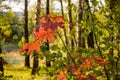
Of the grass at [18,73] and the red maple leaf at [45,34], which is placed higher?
the red maple leaf at [45,34]

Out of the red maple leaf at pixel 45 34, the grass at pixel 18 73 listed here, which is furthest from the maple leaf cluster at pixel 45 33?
the grass at pixel 18 73

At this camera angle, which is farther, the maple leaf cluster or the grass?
the grass

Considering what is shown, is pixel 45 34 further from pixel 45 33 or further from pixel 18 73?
pixel 18 73

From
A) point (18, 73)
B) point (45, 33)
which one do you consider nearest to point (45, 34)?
point (45, 33)

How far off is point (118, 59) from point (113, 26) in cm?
52

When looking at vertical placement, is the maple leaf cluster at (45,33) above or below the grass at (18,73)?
above

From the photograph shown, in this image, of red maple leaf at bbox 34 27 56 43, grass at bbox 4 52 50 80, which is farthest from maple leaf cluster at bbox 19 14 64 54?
grass at bbox 4 52 50 80

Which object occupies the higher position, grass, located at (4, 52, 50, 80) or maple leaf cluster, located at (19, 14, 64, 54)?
maple leaf cluster, located at (19, 14, 64, 54)

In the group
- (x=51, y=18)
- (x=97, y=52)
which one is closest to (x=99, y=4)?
(x=97, y=52)

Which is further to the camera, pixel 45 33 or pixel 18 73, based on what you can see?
pixel 18 73

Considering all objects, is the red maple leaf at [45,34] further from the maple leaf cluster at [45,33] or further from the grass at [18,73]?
the grass at [18,73]

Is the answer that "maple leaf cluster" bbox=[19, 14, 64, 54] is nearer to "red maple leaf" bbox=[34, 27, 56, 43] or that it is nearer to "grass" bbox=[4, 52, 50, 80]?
"red maple leaf" bbox=[34, 27, 56, 43]

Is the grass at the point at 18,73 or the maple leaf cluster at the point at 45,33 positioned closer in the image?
the maple leaf cluster at the point at 45,33

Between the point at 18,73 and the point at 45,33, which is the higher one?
the point at 45,33
